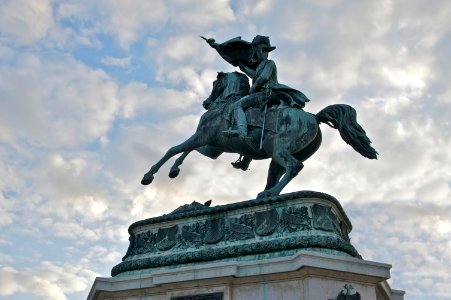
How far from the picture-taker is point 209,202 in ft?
40.1

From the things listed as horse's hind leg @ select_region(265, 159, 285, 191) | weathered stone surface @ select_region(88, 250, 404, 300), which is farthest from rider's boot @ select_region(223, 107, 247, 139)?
weathered stone surface @ select_region(88, 250, 404, 300)

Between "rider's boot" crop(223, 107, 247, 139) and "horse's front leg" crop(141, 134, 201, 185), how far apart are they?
3.81 ft

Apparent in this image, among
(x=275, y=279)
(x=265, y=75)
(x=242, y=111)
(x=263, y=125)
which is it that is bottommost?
(x=275, y=279)

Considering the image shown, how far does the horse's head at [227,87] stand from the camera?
1315cm

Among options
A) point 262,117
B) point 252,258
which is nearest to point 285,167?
point 262,117

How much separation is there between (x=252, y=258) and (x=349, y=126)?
3.52 m

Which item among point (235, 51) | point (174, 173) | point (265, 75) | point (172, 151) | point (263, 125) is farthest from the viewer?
point (235, 51)

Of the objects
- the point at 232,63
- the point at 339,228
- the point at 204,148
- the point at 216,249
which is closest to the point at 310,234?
the point at 339,228

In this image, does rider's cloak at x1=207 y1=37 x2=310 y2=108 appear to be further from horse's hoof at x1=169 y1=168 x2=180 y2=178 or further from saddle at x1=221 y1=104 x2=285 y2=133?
horse's hoof at x1=169 y1=168 x2=180 y2=178

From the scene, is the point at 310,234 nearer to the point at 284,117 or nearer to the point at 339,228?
the point at 339,228

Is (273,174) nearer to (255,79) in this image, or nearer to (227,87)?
(255,79)

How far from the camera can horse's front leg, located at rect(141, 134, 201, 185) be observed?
499 inches

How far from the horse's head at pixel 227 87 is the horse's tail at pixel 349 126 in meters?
2.30

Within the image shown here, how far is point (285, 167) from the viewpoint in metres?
11.1
